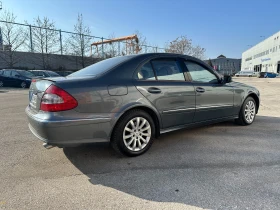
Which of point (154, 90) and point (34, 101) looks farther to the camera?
point (154, 90)

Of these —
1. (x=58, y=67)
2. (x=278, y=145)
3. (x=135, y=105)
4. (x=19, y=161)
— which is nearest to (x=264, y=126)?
(x=278, y=145)

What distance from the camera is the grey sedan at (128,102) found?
2.74m

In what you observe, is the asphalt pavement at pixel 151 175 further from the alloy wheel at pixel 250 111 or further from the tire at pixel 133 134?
the alloy wheel at pixel 250 111

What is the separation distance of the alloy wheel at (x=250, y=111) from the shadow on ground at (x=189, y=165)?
609 millimetres

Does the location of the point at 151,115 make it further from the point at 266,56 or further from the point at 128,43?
the point at 266,56

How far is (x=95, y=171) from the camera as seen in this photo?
292 cm

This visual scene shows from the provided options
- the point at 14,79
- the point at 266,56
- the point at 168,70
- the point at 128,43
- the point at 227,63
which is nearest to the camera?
the point at 168,70

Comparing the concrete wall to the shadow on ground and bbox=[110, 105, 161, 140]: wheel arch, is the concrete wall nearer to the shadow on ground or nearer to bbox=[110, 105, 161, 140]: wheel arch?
the shadow on ground

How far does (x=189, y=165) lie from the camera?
3080 mm

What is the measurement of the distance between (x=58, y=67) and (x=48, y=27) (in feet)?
16.9

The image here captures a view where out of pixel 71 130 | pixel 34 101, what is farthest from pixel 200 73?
pixel 34 101

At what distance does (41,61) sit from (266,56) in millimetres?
63704

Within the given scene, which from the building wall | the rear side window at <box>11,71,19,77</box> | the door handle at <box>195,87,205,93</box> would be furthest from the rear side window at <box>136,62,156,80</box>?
the building wall

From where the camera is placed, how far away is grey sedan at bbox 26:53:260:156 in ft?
8.98
